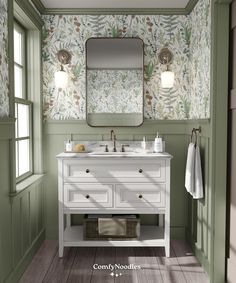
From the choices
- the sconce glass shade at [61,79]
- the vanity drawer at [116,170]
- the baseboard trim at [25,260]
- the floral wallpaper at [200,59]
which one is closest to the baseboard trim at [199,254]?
the vanity drawer at [116,170]

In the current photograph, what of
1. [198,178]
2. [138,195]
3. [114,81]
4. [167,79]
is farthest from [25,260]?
[167,79]

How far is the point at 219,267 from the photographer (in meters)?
2.90

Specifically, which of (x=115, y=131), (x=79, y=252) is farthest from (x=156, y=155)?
(x=79, y=252)

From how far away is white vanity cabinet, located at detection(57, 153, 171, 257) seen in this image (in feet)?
10.9

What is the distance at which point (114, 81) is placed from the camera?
12.7 ft

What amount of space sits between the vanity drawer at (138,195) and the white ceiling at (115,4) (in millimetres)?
1809

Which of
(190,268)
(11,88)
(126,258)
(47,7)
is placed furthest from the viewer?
(47,7)

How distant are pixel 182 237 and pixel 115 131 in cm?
138

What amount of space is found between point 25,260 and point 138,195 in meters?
1.14

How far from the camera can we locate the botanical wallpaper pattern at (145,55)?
388 centimetres

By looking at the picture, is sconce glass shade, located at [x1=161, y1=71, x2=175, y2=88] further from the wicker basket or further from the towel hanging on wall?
the wicker basket

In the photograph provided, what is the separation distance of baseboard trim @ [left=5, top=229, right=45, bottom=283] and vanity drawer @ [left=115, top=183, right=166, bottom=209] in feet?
2.94

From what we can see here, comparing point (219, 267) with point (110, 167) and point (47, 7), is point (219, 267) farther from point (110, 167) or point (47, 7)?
point (47, 7)

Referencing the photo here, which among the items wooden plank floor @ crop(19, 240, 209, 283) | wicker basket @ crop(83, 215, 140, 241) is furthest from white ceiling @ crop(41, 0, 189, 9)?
wooden plank floor @ crop(19, 240, 209, 283)
